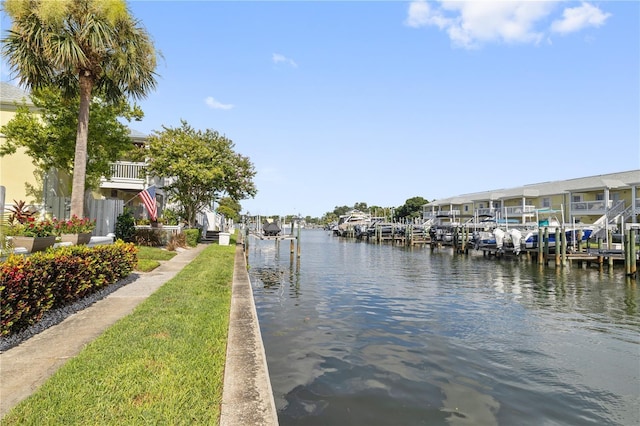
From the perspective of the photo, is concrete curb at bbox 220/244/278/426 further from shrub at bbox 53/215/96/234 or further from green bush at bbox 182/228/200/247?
green bush at bbox 182/228/200/247

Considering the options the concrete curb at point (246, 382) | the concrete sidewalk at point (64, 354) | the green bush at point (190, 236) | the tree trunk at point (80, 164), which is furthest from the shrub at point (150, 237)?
the concrete curb at point (246, 382)

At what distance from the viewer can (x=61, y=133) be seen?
18.3 m

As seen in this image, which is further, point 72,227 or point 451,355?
point 72,227

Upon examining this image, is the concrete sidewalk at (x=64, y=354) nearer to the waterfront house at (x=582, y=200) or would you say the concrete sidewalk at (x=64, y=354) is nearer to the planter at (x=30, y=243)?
the planter at (x=30, y=243)

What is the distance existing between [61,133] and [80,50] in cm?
576

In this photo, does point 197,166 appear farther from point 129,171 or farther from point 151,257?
point 151,257

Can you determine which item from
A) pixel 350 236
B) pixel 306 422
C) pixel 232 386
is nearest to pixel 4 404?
pixel 232 386

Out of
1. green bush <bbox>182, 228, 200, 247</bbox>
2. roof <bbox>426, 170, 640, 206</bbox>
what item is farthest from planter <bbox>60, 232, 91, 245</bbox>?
roof <bbox>426, 170, 640, 206</bbox>

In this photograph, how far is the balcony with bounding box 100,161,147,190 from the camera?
1055 inches

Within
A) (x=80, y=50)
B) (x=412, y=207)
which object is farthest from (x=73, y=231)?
(x=412, y=207)

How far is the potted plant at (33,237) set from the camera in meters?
10.0

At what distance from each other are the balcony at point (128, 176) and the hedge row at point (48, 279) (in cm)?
1753

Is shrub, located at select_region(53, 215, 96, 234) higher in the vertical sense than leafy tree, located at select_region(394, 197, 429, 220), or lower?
lower

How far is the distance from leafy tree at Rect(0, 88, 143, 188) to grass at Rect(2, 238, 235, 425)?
14.2 meters
